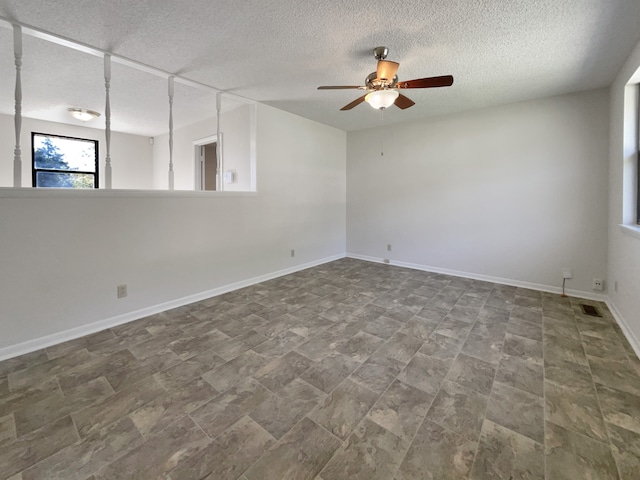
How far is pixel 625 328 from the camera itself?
2.53 metres

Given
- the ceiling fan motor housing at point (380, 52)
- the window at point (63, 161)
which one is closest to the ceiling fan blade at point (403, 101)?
the ceiling fan motor housing at point (380, 52)

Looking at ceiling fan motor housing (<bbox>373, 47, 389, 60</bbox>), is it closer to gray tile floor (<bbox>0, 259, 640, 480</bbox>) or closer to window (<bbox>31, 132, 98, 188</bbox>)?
gray tile floor (<bbox>0, 259, 640, 480</bbox>)

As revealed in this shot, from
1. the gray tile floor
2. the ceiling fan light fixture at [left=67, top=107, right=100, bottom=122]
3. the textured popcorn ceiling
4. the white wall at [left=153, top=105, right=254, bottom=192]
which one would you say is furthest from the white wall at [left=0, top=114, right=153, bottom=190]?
the gray tile floor

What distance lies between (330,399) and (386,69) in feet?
8.22

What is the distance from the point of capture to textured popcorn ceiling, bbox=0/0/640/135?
2.01m

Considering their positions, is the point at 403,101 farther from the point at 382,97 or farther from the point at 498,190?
the point at 498,190

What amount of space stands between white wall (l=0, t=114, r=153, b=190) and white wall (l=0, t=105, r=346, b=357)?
3332 mm

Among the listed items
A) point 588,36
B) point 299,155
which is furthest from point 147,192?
point 588,36

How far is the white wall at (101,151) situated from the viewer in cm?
482

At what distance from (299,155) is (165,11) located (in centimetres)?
278

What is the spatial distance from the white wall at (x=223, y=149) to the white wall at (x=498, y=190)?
92.4 inches

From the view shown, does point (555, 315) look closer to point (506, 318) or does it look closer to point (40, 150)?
point (506, 318)

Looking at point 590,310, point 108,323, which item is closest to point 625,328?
point 590,310

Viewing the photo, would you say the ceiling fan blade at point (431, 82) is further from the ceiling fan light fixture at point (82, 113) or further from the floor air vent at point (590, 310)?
the ceiling fan light fixture at point (82, 113)
